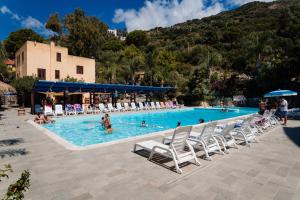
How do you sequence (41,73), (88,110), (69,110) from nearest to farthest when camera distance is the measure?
(69,110) → (88,110) → (41,73)

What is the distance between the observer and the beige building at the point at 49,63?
24.6m

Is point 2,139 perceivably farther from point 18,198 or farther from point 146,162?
point 18,198

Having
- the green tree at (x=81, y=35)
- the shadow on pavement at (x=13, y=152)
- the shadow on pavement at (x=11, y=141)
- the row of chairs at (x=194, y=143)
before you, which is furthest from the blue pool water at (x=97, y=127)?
the green tree at (x=81, y=35)

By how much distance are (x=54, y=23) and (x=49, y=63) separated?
61.0 feet

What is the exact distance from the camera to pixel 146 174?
13.8 feet

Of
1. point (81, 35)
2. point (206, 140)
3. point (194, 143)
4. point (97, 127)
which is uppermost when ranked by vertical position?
point (81, 35)

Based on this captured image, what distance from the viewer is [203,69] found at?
96.3 feet

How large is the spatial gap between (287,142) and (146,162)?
206 inches

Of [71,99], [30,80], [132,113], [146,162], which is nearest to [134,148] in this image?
[146,162]

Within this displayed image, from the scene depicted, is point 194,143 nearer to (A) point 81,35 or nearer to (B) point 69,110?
(B) point 69,110

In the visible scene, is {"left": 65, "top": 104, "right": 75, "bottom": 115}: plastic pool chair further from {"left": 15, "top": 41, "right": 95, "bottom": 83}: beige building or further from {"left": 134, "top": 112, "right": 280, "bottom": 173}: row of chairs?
{"left": 134, "top": 112, "right": 280, "bottom": 173}: row of chairs

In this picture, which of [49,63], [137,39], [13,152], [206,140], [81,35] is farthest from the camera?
[137,39]

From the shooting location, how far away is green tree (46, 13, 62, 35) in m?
40.0

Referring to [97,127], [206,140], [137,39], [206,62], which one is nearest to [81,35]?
[206,62]
